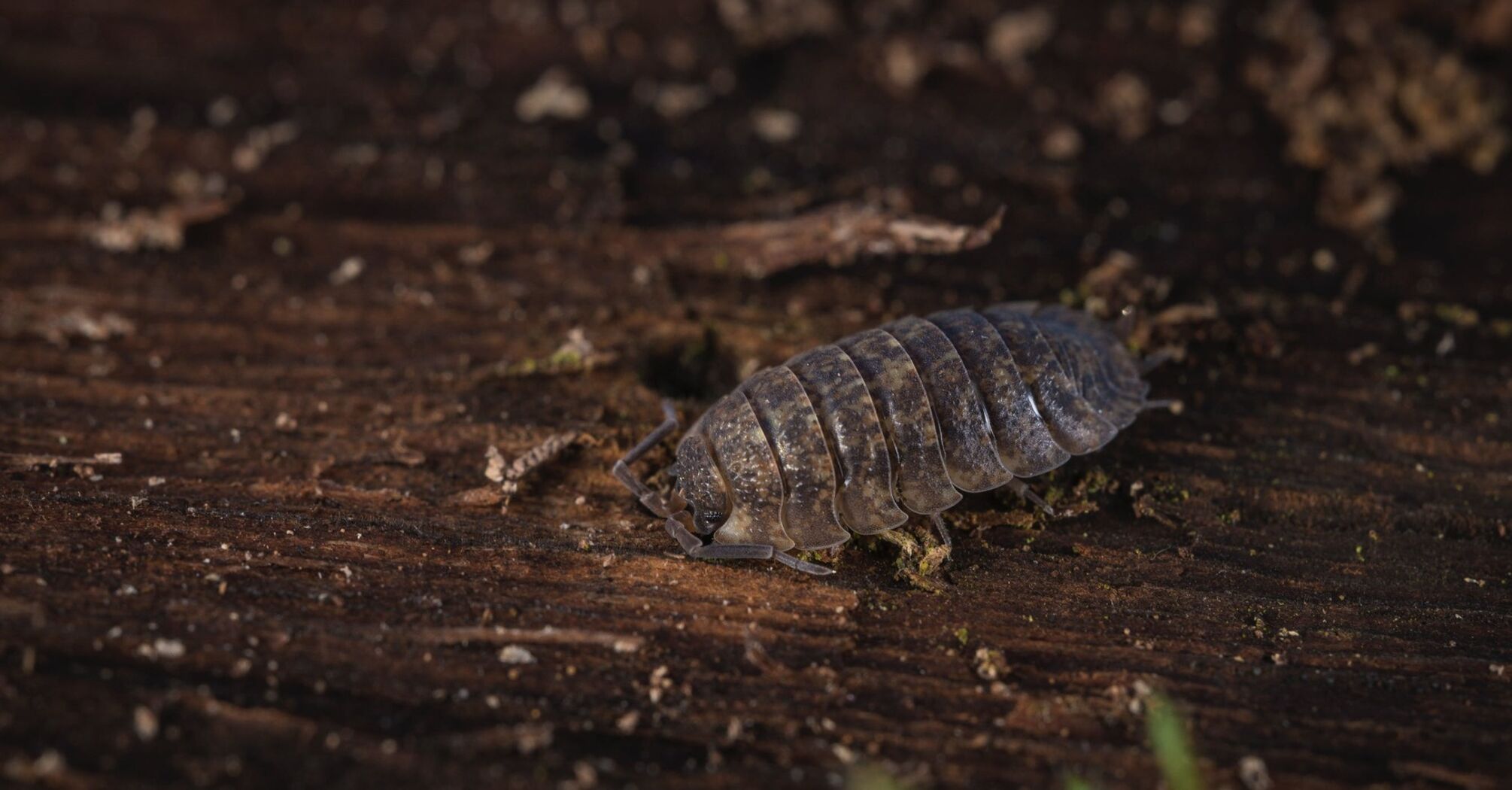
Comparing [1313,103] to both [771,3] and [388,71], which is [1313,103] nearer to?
[771,3]

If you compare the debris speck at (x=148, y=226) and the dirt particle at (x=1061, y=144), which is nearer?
the debris speck at (x=148, y=226)

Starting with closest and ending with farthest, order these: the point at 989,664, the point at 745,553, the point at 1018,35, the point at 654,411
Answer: the point at 989,664 < the point at 745,553 < the point at 654,411 < the point at 1018,35

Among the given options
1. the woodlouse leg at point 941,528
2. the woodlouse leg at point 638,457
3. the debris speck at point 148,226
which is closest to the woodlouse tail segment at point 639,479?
the woodlouse leg at point 638,457

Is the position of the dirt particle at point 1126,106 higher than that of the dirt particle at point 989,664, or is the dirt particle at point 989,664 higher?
the dirt particle at point 1126,106

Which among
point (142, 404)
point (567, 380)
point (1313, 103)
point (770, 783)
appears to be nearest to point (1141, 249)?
point (1313, 103)

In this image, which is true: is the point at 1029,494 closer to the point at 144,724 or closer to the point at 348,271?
the point at 144,724

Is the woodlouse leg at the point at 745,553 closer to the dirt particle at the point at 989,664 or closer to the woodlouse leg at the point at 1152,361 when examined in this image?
the dirt particle at the point at 989,664

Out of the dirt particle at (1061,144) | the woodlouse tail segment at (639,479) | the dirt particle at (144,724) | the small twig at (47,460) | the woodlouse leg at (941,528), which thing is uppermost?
the dirt particle at (1061,144)

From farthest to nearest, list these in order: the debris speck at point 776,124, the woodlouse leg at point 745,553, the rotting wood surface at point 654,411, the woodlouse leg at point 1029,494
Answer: the debris speck at point 776,124
the woodlouse leg at point 1029,494
the woodlouse leg at point 745,553
the rotting wood surface at point 654,411

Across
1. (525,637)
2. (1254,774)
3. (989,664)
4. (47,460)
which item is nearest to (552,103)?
(47,460)
